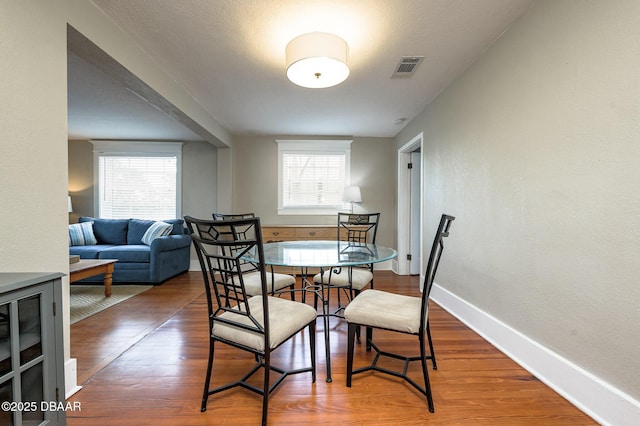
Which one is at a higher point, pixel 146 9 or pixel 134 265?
pixel 146 9

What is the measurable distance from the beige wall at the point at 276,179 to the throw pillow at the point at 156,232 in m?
1.11

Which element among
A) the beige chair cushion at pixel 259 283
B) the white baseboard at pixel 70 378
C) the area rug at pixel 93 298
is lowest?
the area rug at pixel 93 298

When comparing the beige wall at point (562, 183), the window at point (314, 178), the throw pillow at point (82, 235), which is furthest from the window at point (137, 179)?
the beige wall at point (562, 183)

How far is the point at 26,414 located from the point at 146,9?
2184 mm

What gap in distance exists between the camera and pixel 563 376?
1.60 m

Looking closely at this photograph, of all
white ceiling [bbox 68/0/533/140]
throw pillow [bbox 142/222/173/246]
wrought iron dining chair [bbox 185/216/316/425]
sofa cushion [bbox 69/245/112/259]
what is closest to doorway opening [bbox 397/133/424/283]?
white ceiling [bbox 68/0/533/140]

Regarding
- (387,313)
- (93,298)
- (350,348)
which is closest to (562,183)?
(387,313)

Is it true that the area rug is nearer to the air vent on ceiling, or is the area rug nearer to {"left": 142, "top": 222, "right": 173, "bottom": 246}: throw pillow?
{"left": 142, "top": 222, "right": 173, "bottom": 246}: throw pillow

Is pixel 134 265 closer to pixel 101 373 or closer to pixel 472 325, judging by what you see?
pixel 101 373

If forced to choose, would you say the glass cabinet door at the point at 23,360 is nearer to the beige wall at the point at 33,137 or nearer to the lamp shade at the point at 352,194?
the beige wall at the point at 33,137

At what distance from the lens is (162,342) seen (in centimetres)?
227

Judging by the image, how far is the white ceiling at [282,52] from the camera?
5.95 ft

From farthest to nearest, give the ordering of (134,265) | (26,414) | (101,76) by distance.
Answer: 1. (134,265)
2. (101,76)
3. (26,414)

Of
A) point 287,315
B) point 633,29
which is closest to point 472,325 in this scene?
point 287,315
